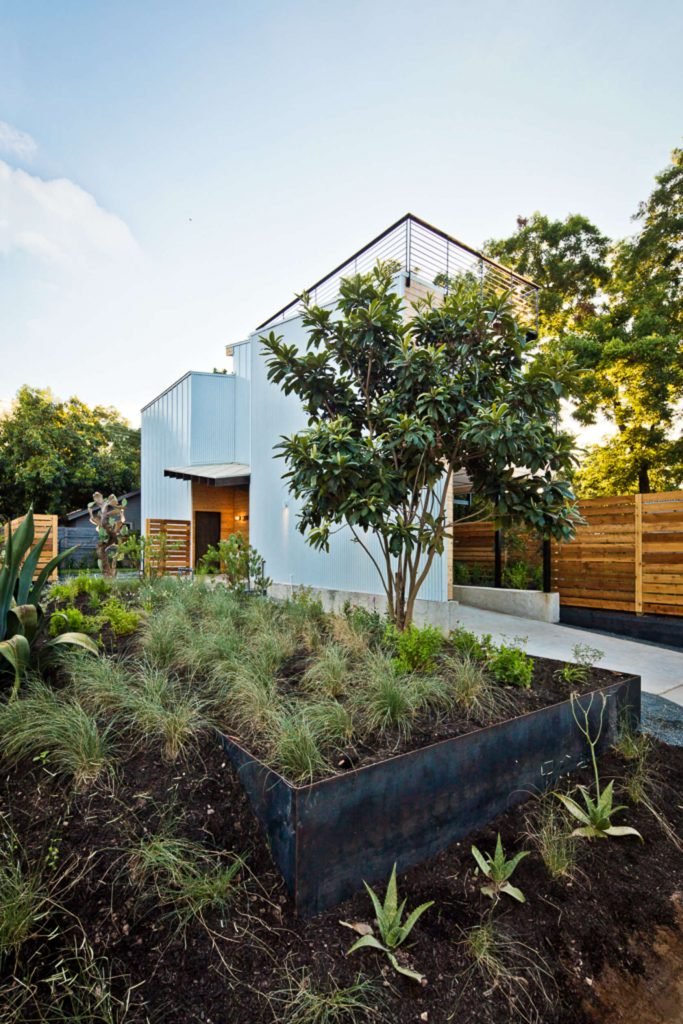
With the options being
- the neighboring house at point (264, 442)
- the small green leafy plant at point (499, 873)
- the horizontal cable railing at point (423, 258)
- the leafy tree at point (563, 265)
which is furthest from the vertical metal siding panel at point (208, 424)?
the small green leafy plant at point (499, 873)

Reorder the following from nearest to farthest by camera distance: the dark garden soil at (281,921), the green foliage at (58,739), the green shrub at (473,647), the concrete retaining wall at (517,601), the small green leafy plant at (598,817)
→ the dark garden soil at (281,921) → the green foliage at (58,739) → the small green leafy plant at (598,817) → the green shrub at (473,647) → the concrete retaining wall at (517,601)

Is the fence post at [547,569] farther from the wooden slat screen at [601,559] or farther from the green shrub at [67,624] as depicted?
the green shrub at [67,624]

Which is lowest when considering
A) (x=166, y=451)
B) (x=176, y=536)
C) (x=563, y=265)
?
(x=176, y=536)

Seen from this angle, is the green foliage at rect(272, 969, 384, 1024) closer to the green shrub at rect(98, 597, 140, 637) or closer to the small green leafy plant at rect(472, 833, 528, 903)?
the small green leafy plant at rect(472, 833, 528, 903)

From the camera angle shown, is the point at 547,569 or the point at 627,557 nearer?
the point at 627,557

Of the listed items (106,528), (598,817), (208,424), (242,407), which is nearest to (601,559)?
(598,817)

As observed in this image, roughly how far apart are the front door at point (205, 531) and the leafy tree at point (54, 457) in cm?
869

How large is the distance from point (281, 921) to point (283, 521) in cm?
797

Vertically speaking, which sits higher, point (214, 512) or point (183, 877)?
point (214, 512)

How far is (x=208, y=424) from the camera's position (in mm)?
14586

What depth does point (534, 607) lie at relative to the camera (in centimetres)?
841

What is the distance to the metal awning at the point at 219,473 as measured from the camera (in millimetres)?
12047

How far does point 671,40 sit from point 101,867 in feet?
33.4

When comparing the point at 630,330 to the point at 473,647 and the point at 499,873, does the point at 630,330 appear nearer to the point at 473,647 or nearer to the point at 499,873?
the point at 473,647
